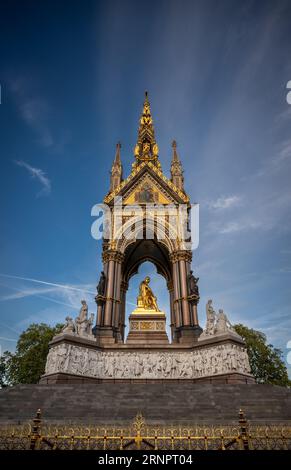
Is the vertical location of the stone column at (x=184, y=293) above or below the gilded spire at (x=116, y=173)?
below

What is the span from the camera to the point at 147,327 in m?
18.5

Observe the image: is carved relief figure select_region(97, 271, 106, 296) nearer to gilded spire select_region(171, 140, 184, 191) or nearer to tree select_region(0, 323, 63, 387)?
gilded spire select_region(171, 140, 184, 191)

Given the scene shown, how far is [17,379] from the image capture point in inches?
1176

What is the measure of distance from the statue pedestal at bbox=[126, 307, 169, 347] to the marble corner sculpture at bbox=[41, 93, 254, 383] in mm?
58

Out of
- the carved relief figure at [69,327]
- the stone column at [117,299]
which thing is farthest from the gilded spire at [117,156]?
the carved relief figure at [69,327]

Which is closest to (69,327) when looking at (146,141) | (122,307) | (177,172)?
(122,307)

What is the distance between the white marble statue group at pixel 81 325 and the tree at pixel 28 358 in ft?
52.4

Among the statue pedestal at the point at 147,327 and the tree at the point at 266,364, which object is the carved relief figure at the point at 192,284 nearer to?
the statue pedestal at the point at 147,327

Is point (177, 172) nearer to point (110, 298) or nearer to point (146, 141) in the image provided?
point (146, 141)

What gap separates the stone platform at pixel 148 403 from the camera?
9.34 m

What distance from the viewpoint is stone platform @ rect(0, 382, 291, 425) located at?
9.34 metres

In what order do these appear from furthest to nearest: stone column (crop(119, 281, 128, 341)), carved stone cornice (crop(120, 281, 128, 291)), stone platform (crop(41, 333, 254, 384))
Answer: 1. carved stone cornice (crop(120, 281, 128, 291))
2. stone column (crop(119, 281, 128, 341))
3. stone platform (crop(41, 333, 254, 384))

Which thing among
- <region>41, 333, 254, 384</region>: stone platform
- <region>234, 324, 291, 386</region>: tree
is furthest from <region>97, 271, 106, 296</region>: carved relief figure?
<region>234, 324, 291, 386</region>: tree
